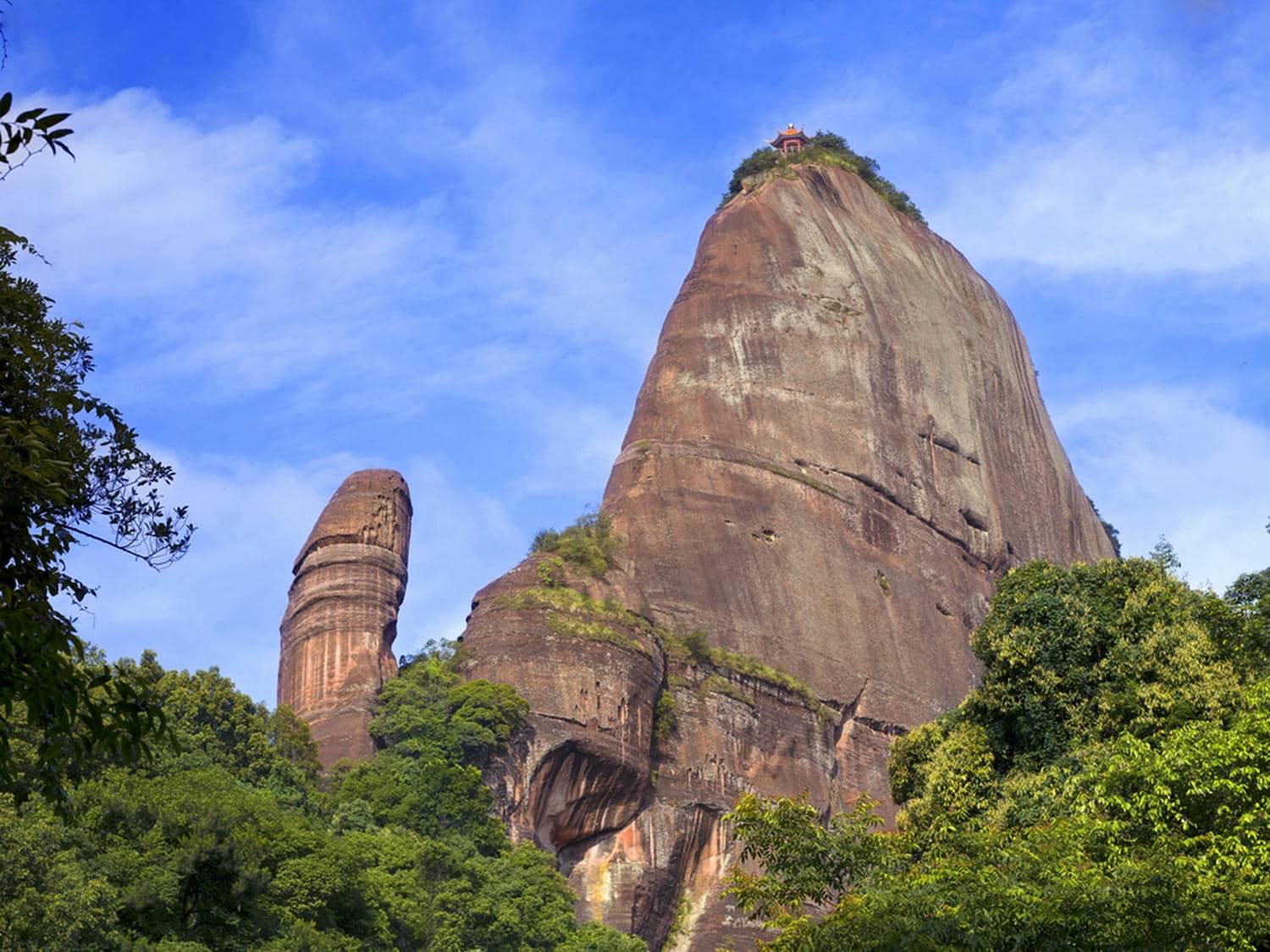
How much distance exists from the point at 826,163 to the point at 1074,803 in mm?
63634

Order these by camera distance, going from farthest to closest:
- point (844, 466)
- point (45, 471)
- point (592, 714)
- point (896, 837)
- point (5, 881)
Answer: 1. point (844, 466)
2. point (592, 714)
3. point (5, 881)
4. point (896, 837)
5. point (45, 471)

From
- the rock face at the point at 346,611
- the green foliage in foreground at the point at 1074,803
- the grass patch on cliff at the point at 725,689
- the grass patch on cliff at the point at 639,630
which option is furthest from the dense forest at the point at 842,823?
the grass patch on cliff at the point at 725,689

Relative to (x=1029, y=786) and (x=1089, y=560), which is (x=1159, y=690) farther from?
(x=1089, y=560)

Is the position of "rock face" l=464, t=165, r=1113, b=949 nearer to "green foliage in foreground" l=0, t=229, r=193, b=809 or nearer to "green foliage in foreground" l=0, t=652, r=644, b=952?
"green foliage in foreground" l=0, t=652, r=644, b=952

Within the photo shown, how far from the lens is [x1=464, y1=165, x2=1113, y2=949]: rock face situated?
51219mm

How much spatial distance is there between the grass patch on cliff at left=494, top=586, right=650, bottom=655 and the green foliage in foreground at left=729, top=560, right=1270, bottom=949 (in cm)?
2080

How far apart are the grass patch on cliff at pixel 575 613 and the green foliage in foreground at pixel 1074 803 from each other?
68.2ft

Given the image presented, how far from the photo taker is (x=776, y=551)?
2463 inches

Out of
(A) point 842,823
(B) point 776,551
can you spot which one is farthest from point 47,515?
(B) point 776,551

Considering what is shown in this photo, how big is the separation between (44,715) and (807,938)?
10.8m

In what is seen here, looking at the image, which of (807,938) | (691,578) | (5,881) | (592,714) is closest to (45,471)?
(807,938)

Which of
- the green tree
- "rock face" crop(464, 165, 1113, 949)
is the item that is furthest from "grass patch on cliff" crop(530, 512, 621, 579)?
the green tree

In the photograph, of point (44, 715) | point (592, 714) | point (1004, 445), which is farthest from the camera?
point (1004, 445)

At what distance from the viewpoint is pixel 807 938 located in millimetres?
18359
